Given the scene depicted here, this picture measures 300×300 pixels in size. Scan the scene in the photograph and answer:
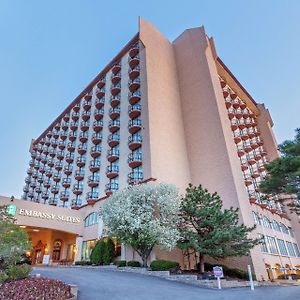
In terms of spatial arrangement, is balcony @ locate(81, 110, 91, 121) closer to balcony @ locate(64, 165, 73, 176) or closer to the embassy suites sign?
balcony @ locate(64, 165, 73, 176)

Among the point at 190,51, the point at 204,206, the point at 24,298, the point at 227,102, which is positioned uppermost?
the point at 190,51

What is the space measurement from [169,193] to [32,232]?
2601 cm

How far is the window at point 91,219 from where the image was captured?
3064 centimetres

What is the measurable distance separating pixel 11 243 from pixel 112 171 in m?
20.5

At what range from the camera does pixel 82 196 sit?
35.1 meters

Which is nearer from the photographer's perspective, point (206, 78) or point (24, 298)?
point (24, 298)

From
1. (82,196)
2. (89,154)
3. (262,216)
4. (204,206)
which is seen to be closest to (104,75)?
(89,154)

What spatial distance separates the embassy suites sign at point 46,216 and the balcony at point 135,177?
30.6ft

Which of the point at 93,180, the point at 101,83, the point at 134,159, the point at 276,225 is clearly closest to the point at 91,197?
the point at 93,180

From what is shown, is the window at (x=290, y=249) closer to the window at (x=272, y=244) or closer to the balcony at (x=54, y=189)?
the window at (x=272, y=244)

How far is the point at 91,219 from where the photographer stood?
31.4 meters

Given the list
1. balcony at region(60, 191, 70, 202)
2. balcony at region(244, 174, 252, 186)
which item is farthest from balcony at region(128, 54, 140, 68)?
balcony at region(244, 174, 252, 186)

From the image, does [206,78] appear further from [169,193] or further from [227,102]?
[169,193]

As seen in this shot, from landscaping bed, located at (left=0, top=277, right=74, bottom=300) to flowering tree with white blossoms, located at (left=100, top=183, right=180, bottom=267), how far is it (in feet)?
34.0
